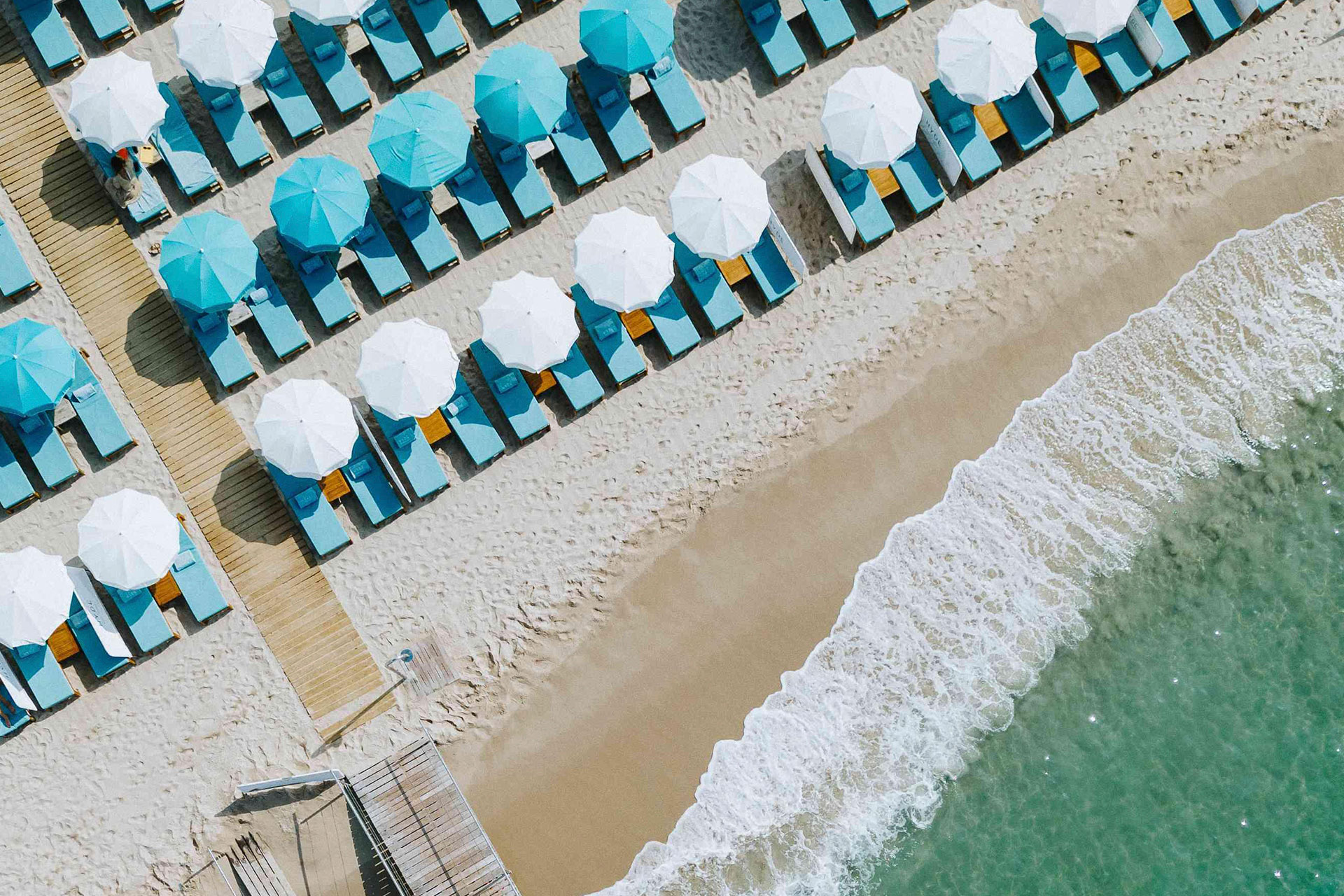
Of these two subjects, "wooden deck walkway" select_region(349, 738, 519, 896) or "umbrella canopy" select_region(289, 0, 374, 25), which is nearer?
"umbrella canopy" select_region(289, 0, 374, 25)

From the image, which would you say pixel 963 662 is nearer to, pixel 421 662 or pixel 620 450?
pixel 620 450

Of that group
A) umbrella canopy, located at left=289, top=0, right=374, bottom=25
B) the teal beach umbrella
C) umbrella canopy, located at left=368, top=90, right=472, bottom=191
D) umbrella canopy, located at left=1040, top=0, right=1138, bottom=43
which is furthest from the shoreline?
umbrella canopy, located at left=289, top=0, right=374, bottom=25

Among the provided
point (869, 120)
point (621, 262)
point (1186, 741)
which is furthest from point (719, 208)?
point (1186, 741)

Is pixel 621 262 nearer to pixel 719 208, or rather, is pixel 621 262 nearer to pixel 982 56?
pixel 719 208

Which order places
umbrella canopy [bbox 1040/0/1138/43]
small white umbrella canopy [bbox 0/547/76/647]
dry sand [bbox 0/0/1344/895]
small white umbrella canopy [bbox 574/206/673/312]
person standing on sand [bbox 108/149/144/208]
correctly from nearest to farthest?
small white umbrella canopy [bbox 0/547/76/647] → small white umbrella canopy [bbox 574/206/673/312] → person standing on sand [bbox 108/149/144/208] → dry sand [bbox 0/0/1344/895] → umbrella canopy [bbox 1040/0/1138/43]

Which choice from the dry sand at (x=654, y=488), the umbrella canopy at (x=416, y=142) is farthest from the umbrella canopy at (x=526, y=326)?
the umbrella canopy at (x=416, y=142)

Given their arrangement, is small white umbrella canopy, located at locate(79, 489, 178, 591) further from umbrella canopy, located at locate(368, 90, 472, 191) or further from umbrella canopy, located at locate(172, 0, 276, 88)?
umbrella canopy, located at locate(172, 0, 276, 88)

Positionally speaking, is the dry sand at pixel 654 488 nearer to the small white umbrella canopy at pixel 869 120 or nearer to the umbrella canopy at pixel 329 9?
the small white umbrella canopy at pixel 869 120

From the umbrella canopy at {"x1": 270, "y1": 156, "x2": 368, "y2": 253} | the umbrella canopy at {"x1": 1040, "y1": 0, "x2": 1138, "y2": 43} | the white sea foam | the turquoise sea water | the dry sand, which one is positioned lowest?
the turquoise sea water
